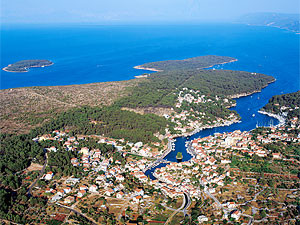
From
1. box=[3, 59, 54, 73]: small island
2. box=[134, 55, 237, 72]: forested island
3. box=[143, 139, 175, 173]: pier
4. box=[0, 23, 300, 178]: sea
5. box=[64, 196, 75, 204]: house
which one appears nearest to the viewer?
box=[64, 196, 75, 204]: house

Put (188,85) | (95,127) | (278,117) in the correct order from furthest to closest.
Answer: (188,85), (278,117), (95,127)

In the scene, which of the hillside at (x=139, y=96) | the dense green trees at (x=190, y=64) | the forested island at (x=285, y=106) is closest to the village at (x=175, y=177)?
the hillside at (x=139, y=96)

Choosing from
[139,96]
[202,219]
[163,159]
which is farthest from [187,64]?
[202,219]

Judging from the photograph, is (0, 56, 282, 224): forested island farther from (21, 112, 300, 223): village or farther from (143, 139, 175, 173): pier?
(143, 139, 175, 173): pier

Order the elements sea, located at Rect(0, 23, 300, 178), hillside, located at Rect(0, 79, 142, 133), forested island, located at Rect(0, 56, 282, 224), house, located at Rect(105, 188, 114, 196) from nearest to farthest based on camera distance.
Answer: house, located at Rect(105, 188, 114, 196) → forested island, located at Rect(0, 56, 282, 224) → hillside, located at Rect(0, 79, 142, 133) → sea, located at Rect(0, 23, 300, 178)

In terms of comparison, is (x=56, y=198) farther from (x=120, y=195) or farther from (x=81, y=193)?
(x=120, y=195)

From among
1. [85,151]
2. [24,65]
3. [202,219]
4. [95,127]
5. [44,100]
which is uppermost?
[24,65]

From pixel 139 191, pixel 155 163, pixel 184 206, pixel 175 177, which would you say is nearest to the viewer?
pixel 184 206

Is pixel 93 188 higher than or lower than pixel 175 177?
higher

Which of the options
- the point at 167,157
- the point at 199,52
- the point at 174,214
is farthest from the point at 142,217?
the point at 199,52

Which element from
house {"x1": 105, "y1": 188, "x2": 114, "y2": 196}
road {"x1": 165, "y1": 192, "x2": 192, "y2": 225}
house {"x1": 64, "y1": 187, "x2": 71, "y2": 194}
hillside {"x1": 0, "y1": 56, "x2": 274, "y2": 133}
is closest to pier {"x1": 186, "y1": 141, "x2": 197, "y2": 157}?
hillside {"x1": 0, "y1": 56, "x2": 274, "y2": 133}

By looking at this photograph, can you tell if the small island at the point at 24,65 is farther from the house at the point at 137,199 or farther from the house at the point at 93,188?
the house at the point at 137,199
